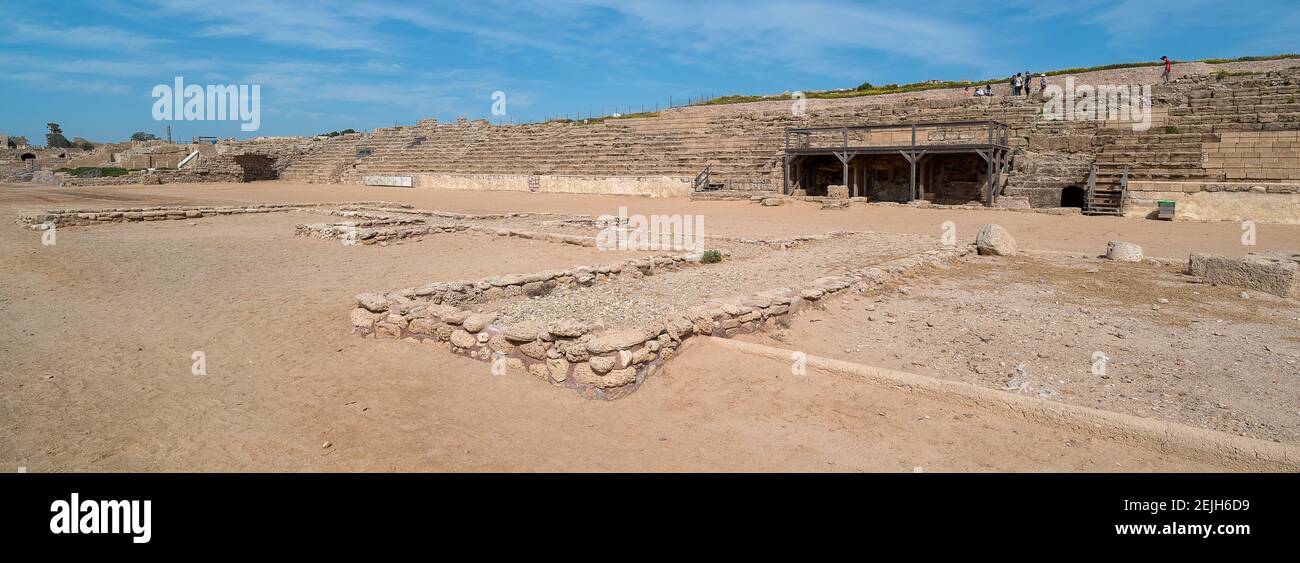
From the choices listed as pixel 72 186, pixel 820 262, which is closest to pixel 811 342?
pixel 820 262

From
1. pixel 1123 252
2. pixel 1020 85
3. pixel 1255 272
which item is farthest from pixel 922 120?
pixel 1255 272

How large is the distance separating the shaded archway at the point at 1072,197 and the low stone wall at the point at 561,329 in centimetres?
1508

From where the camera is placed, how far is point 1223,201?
16.0 m

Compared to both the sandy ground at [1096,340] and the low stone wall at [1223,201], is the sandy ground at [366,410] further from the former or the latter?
the low stone wall at [1223,201]

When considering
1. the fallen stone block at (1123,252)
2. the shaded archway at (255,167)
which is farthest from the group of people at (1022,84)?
the shaded archway at (255,167)

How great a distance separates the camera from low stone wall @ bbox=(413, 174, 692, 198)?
25.9m

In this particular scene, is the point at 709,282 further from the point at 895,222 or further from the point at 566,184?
the point at 566,184

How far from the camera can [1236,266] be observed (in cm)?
834

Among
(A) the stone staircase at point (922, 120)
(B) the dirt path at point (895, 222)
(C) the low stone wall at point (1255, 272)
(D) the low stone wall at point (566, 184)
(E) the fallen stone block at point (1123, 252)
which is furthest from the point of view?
(D) the low stone wall at point (566, 184)

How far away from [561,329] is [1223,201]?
17.6 m

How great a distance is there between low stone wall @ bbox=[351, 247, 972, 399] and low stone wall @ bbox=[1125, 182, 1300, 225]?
1269cm

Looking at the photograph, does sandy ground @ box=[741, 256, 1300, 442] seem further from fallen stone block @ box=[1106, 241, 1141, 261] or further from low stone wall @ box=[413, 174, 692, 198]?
low stone wall @ box=[413, 174, 692, 198]

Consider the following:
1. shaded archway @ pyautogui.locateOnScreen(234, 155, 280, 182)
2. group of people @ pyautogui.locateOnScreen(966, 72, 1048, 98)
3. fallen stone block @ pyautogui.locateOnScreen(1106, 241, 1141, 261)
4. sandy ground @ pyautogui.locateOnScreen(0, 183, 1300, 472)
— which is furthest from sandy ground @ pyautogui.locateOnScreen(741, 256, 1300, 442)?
shaded archway @ pyautogui.locateOnScreen(234, 155, 280, 182)

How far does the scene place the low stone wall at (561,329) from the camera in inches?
202
